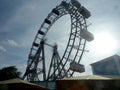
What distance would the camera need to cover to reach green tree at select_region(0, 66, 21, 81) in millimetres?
29889

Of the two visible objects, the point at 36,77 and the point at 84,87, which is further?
the point at 36,77

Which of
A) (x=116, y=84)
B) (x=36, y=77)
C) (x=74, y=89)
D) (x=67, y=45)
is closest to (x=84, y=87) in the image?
(x=74, y=89)

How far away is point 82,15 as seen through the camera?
30125mm

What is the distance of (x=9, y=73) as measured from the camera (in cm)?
3061

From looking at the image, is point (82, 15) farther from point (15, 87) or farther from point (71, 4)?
point (15, 87)

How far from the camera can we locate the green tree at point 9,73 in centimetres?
2989

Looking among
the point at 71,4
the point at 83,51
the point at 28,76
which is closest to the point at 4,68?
the point at 28,76

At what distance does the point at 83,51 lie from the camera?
2828 cm

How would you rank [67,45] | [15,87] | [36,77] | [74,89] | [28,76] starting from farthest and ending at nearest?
[28,76] < [36,77] < [67,45] < [15,87] < [74,89]

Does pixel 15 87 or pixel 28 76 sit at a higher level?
pixel 28 76

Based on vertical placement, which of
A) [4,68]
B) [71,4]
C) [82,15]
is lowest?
[4,68]

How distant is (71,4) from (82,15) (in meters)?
2.86

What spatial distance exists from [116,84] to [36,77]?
81.6 ft

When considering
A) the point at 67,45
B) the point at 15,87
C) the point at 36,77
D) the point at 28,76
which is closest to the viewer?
the point at 15,87
